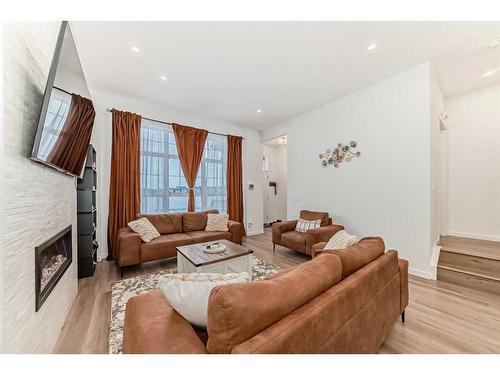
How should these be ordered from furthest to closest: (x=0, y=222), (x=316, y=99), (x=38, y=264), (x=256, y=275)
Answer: (x=316, y=99), (x=256, y=275), (x=38, y=264), (x=0, y=222)

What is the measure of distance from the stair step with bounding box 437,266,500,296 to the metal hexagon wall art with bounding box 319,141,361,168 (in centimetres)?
199

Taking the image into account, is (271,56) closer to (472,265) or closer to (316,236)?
(316,236)

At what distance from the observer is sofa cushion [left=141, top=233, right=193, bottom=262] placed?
2.89m

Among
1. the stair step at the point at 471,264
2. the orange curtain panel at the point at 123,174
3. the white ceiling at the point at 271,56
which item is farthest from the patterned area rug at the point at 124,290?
the white ceiling at the point at 271,56

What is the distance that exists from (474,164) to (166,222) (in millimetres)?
5511

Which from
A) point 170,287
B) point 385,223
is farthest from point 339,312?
point 385,223

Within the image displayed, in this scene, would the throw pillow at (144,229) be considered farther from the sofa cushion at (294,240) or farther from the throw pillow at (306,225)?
the throw pillow at (306,225)

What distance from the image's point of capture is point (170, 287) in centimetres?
103

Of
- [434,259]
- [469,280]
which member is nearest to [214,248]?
[434,259]

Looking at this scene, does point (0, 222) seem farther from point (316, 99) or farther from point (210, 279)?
point (316, 99)

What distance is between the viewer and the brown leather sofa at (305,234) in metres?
3.20

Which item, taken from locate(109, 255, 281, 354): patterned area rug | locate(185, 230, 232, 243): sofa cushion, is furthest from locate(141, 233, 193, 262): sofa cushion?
locate(109, 255, 281, 354): patterned area rug
